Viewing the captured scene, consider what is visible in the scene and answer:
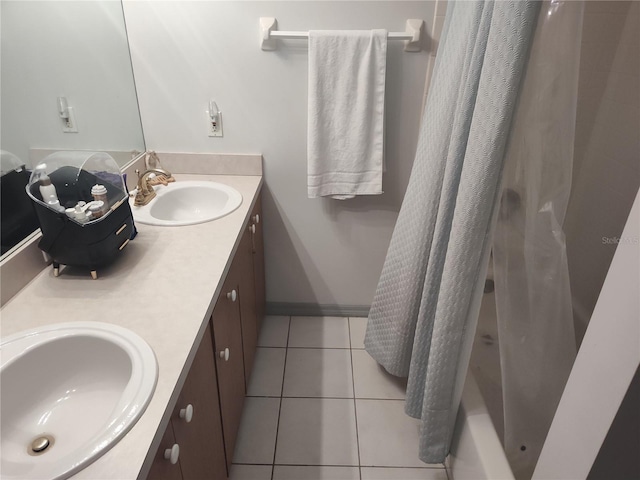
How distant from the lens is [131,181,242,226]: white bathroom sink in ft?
5.56

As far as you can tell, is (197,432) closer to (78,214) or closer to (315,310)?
(78,214)

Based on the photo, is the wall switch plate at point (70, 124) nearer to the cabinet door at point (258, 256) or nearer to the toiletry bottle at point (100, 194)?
the toiletry bottle at point (100, 194)

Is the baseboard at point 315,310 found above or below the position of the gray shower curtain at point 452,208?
below

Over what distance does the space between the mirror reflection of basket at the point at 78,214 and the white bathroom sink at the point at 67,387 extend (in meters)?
0.23

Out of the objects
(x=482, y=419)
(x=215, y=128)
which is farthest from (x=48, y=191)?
(x=482, y=419)

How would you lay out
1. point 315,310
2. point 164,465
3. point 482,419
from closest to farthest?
point 164,465, point 482,419, point 315,310

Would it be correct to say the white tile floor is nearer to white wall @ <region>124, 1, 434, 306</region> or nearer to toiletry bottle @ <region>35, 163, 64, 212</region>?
white wall @ <region>124, 1, 434, 306</region>

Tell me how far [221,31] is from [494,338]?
1.59 metres

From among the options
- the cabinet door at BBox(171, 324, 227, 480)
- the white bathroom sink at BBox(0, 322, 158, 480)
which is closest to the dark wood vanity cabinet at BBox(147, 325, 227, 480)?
the cabinet door at BBox(171, 324, 227, 480)

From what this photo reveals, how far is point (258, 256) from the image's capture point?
197 cm

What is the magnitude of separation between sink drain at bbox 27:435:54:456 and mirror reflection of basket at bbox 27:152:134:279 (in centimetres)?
43

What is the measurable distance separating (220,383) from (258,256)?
31.4 inches

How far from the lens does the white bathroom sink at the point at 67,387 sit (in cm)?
79

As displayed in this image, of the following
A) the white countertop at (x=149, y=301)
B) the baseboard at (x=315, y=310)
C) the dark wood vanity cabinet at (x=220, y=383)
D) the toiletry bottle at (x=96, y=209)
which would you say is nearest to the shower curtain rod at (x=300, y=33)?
the dark wood vanity cabinet at (x=220, y=383)
